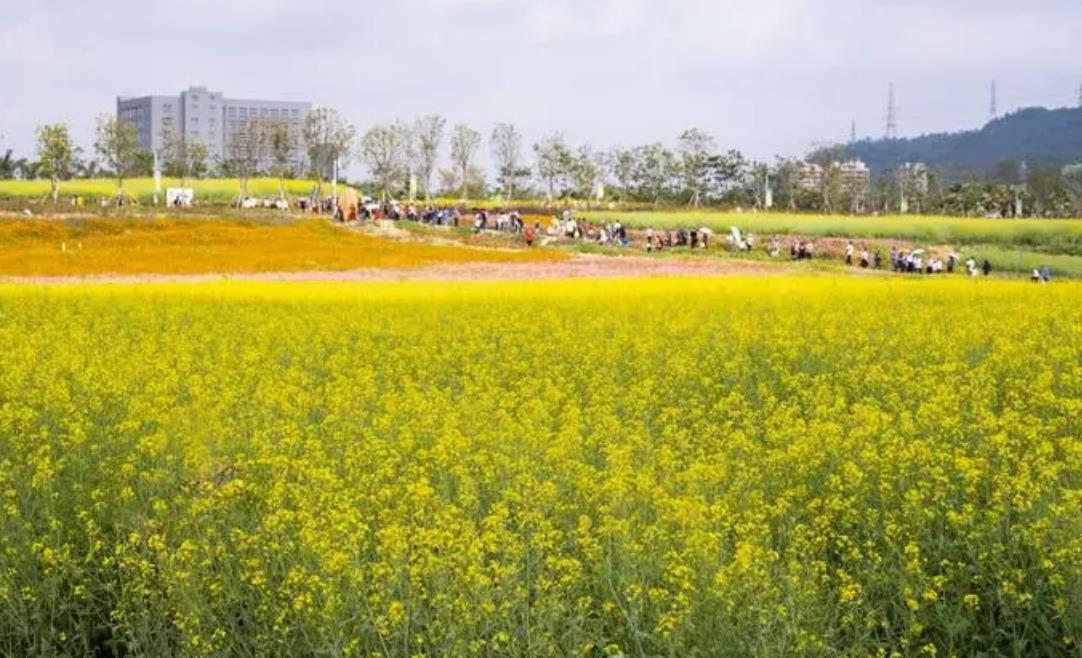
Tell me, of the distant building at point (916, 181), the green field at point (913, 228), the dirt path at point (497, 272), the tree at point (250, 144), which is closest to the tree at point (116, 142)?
the tree at point (250, 144)

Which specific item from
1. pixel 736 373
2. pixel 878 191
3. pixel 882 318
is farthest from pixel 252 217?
pixel 878 191

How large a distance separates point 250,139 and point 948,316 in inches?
2975

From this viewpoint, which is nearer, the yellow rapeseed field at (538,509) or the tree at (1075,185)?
the yellow rapeseed field at (538,509)

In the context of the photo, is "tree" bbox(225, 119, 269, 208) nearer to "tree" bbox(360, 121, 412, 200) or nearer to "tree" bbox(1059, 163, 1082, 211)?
"tree" bbox(360, 121, 412, 200)

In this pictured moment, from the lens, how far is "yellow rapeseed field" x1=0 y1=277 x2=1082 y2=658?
6840 mm

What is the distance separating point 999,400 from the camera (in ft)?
43.2

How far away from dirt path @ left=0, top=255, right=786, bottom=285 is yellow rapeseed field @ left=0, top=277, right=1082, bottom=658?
1998 cm

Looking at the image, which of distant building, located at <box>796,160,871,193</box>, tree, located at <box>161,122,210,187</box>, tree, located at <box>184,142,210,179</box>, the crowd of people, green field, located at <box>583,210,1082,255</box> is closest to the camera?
the crowd of people

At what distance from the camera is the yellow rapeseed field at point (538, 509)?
269 inches

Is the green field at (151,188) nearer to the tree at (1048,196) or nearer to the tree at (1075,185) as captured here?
the tree at (1048,196)

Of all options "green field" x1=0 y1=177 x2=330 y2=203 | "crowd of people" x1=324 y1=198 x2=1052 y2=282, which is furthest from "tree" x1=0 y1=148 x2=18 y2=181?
"crowd of people" x1=324 y1=198 x2=1052 y2=282

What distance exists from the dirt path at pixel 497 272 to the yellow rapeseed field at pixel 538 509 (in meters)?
20.0

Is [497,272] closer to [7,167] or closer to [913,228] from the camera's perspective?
[913,228]

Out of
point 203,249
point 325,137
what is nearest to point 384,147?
point 325,137
